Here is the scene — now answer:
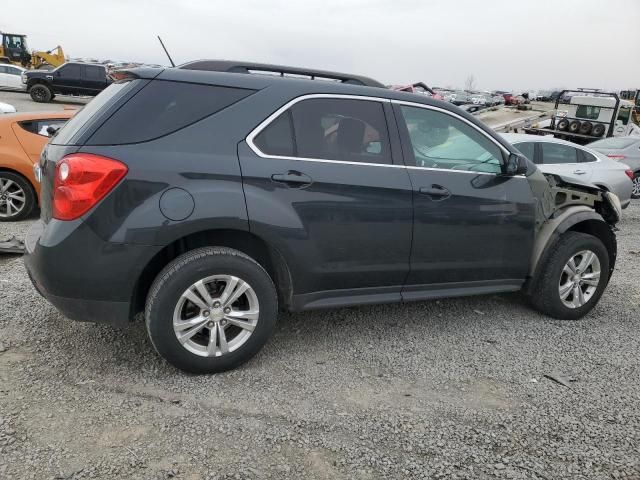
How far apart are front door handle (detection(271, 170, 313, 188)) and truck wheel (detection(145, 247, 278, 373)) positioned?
1.63 feet

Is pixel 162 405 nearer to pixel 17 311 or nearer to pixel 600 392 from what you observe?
pixel 17 311

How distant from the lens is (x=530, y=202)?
157 inches

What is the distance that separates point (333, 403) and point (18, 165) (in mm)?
5276

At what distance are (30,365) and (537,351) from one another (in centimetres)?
336

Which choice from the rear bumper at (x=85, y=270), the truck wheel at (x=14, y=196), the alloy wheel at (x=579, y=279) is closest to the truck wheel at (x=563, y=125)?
the alloy wheel at (x=579, y=279)

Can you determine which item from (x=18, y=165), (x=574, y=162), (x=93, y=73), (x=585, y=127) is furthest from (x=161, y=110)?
(x=93, y=73)

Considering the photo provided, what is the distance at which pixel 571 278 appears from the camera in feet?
14.3

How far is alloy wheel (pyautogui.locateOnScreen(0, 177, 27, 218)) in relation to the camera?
6.33 m

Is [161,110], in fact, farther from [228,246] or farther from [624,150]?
[624,150]

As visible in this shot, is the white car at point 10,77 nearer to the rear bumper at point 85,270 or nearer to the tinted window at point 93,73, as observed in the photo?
the tinted window at point 93,73

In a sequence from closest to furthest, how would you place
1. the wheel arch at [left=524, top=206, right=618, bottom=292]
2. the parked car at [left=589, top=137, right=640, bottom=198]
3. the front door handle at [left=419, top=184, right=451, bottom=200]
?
1. the front door handle at [left=419, top=184, right=451, bottom=200]
2. the wheel arch at [left=524, top=206, right=618, bottom=292]
3. the parked car at [left=589, top=137, right=640, bottom=198]

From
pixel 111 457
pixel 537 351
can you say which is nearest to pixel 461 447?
pixel 537 351

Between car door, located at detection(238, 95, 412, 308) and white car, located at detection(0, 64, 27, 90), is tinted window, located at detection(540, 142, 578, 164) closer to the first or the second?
car door, located at detection(238, 95, 412, 308)

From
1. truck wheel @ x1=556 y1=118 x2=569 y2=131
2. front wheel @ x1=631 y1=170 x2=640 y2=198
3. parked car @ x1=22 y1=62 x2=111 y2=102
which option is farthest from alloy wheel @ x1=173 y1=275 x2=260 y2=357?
parked car @ x1=22 y1=62 x2=111 y2=102
